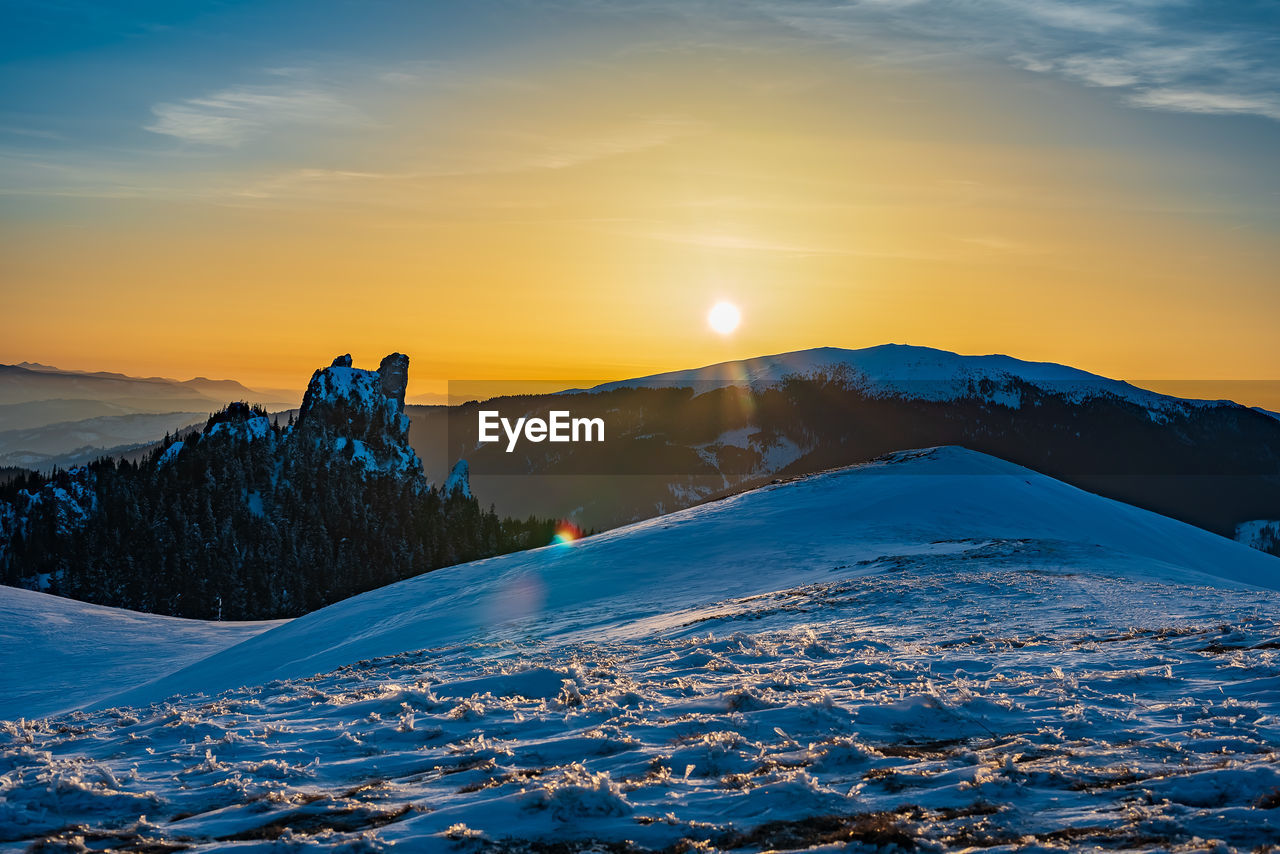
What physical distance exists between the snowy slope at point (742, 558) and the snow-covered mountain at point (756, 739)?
14.8 ft

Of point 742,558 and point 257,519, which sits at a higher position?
point 742,558

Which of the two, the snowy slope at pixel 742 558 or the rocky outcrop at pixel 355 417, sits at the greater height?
the rocky outcrop at pixel 355 417

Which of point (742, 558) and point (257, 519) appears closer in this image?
point (742, 558)

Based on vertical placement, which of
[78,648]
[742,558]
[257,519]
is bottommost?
[257,519]

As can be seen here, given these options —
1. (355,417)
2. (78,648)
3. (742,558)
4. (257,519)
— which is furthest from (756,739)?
(355,417)

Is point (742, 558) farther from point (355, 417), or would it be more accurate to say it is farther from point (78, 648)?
point (355, 417)

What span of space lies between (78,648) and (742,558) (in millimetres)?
23603

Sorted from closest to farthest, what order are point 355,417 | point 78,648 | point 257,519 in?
point 78,648 → point 257,519 → point 355,417

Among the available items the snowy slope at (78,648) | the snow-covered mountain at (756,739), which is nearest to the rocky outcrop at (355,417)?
the snowy slope at (78,648)

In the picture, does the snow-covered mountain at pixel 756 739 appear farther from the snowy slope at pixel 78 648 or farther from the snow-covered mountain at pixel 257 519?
the snow-covered mountain at pixel 257 519

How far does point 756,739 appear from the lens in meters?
8.83

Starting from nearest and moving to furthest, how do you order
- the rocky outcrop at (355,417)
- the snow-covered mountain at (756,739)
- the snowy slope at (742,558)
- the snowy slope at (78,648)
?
the snow-covered mountain at (756,739) → the snowy slope at (742,558) → the snowy slope at (78,648) → the rocky outcrop at (355,417)

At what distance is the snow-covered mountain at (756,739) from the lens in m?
6.68

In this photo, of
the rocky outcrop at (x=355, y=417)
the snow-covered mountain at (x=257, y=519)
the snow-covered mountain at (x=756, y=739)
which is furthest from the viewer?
the rocky outcrop at (x=355, y=417)
